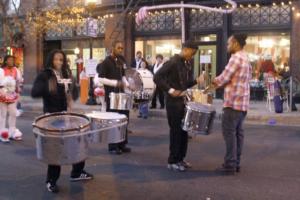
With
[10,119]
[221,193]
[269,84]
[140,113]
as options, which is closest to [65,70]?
[221,193]

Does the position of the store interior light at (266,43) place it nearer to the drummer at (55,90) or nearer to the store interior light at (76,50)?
the store interior light at (76,50)

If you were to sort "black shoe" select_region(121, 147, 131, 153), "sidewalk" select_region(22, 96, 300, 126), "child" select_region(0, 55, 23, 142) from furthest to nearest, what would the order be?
1. "sidewalk" select_region(22, 96, 300, 126)
2. "child" select_region(0, 55, 23, 142)
3. "black shoe" select_region(121, 147, 131, 153)

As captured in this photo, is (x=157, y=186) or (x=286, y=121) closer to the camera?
(x=157, y=186)

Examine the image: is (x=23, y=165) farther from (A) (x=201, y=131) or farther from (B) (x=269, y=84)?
(B) (x=269, y=84)

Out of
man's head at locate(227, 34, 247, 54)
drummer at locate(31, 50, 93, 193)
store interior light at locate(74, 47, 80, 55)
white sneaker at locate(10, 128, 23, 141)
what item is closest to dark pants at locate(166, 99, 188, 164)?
man's head at locate(227, 34, 247, 54)

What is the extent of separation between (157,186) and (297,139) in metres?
5.02

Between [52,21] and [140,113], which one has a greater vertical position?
[52,21]

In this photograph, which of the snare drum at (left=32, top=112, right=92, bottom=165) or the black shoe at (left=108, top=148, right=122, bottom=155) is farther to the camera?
the black shoe at (left=108, top=148, right=122, bottom=155)

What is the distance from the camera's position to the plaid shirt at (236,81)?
728cm

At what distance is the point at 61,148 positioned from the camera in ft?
18.5

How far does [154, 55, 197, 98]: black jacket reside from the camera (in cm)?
755

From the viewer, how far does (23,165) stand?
8219mm

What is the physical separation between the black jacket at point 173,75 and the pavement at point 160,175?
4.16 ft

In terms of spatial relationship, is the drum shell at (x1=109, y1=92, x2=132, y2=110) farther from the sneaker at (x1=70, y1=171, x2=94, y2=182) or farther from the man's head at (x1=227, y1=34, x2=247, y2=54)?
the man's head at (x1=227, y1=34, x2=247, y2=54)
